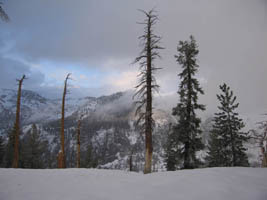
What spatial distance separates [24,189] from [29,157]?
2805 cm

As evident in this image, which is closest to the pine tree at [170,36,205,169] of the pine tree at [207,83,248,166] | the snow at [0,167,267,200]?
the pine tree at [207,83,248,166]

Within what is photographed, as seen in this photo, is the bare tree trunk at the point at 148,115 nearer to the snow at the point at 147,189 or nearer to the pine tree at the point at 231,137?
the snow at the point at 147,189

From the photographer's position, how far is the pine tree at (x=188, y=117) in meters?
13.8

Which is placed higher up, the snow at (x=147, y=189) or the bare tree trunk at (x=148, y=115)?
the bare tree trunk at (x=148, y=115)

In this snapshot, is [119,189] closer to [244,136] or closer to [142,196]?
[142,196]


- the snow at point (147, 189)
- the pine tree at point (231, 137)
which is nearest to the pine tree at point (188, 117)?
the pine tree at point (231, 137)

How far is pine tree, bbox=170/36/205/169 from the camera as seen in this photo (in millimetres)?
13844

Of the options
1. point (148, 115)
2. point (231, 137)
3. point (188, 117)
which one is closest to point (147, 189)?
point (148, 115)

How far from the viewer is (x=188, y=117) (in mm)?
14375

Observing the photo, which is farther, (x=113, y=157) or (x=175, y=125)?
(x=113, y=157)

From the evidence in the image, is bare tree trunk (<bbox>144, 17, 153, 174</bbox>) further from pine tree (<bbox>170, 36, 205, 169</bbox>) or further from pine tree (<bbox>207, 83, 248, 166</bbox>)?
pine tree (<bbox>207, 83, 248, 166</bbox>)

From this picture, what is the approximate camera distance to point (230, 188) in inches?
172

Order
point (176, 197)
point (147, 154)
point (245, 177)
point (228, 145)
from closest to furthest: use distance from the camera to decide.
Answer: point (176, 197)
point (245, 177)
point (147, 154)
point (228, 145)

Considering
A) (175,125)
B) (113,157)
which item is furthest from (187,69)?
(113,157)
